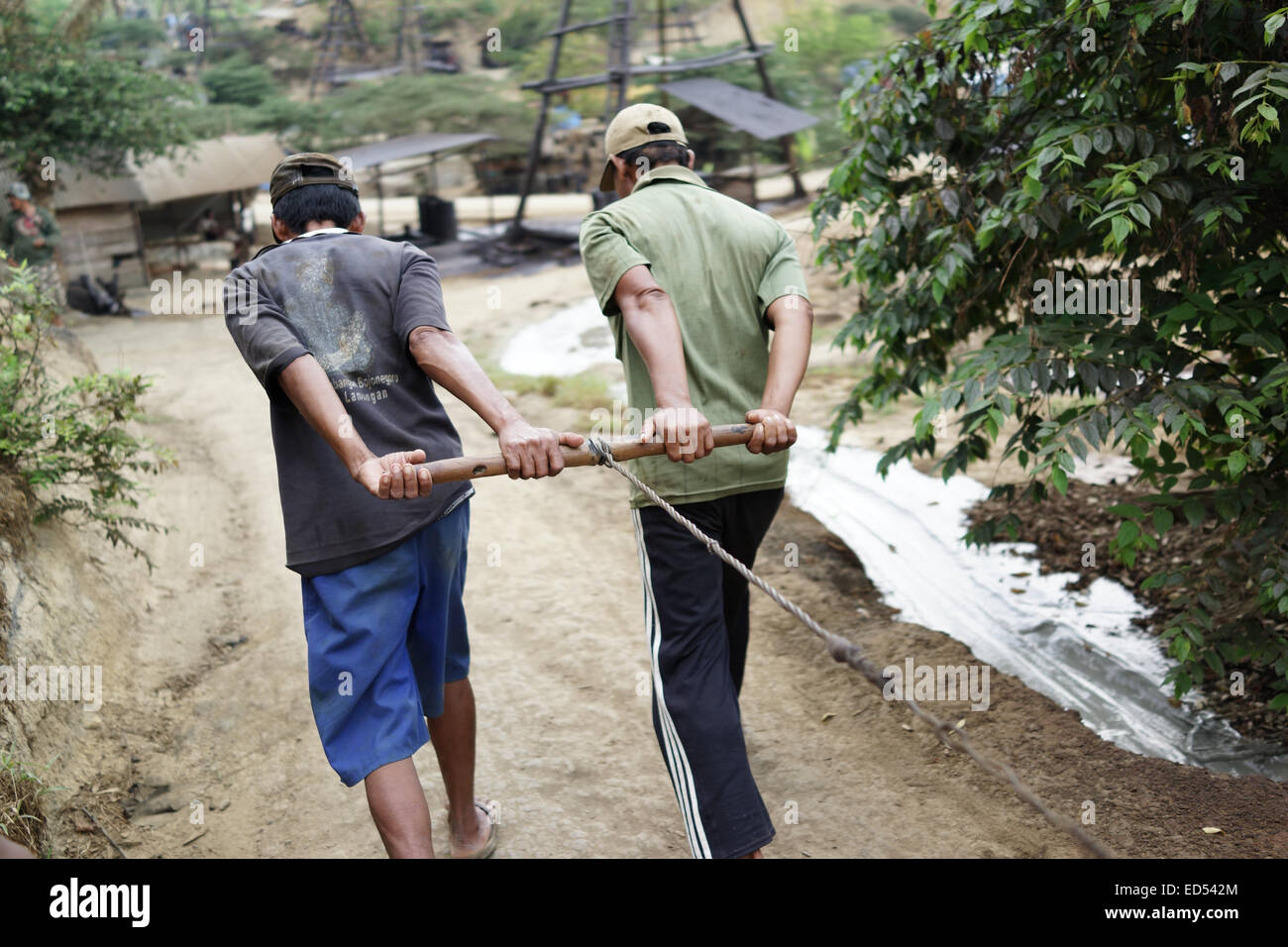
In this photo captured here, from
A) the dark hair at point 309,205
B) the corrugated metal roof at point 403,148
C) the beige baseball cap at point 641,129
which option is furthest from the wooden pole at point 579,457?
the corrugated metal roof at point 403,148

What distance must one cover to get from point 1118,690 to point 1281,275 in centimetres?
160

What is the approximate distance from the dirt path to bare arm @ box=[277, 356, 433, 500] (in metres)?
1.37

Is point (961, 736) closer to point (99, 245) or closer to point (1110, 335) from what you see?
point (1110, 335)

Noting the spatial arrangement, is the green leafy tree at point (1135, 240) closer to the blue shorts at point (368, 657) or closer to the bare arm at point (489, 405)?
the bare arm at point (489, 405)

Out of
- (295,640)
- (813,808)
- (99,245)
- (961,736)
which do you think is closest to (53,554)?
(295,640)

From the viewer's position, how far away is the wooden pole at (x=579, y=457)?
7.59 feet

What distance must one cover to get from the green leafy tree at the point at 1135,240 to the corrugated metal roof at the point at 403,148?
12443mm

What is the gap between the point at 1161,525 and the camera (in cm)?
332

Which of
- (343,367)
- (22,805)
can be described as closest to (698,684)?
(343,367)

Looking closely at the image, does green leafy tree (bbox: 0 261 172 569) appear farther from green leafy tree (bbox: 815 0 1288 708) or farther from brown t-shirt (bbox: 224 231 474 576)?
green leafy tree (bbox: 815 0 1288 708)

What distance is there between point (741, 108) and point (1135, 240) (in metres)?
12.4

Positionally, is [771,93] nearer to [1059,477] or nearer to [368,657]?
[1059,477]

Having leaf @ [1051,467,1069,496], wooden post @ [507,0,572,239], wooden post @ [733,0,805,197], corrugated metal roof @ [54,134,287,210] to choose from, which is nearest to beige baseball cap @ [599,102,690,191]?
leaf @ [1051,467,1069,496]

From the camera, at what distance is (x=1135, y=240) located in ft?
11.2
